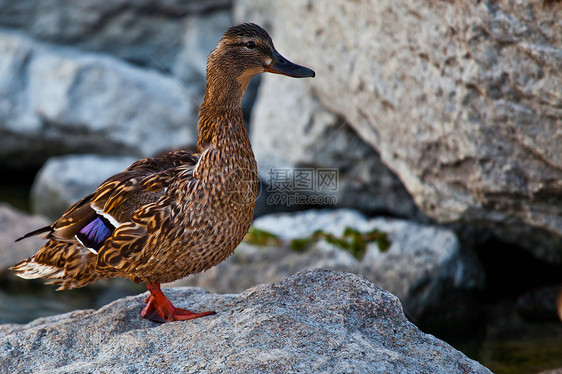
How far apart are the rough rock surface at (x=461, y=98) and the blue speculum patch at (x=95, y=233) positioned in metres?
2.77

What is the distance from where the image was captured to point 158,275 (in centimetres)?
381

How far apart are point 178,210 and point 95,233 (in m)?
0.53

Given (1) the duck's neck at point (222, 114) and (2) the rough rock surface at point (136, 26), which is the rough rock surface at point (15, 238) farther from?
(1) the duck's neck at point (222, 114)

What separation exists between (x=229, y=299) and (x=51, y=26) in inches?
286

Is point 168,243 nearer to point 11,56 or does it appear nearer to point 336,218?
point 336,218

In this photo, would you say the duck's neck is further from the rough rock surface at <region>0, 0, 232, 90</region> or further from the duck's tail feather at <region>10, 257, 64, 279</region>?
the rough rock surface at <region>0, 0, 232, 90</region>

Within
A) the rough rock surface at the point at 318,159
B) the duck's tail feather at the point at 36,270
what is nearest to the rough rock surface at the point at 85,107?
the rough rock surface at the point at 318,159

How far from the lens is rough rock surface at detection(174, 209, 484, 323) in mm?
6090

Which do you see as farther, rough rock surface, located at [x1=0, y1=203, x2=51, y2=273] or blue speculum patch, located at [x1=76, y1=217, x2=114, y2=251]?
rough rock surface, located at [x1=0, y1=203, x2=51, y2=273]

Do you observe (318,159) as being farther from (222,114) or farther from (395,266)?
(222,114)

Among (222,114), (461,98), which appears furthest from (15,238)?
(461,98)

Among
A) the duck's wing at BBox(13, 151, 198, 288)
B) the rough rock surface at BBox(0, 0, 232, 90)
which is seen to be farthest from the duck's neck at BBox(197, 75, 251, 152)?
the rough rock surface at BBox(0, 0, 232, 90)

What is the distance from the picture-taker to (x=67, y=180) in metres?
8.59

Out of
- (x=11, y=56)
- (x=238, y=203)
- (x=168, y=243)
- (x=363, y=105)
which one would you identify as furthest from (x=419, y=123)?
(x=11, y=56)
